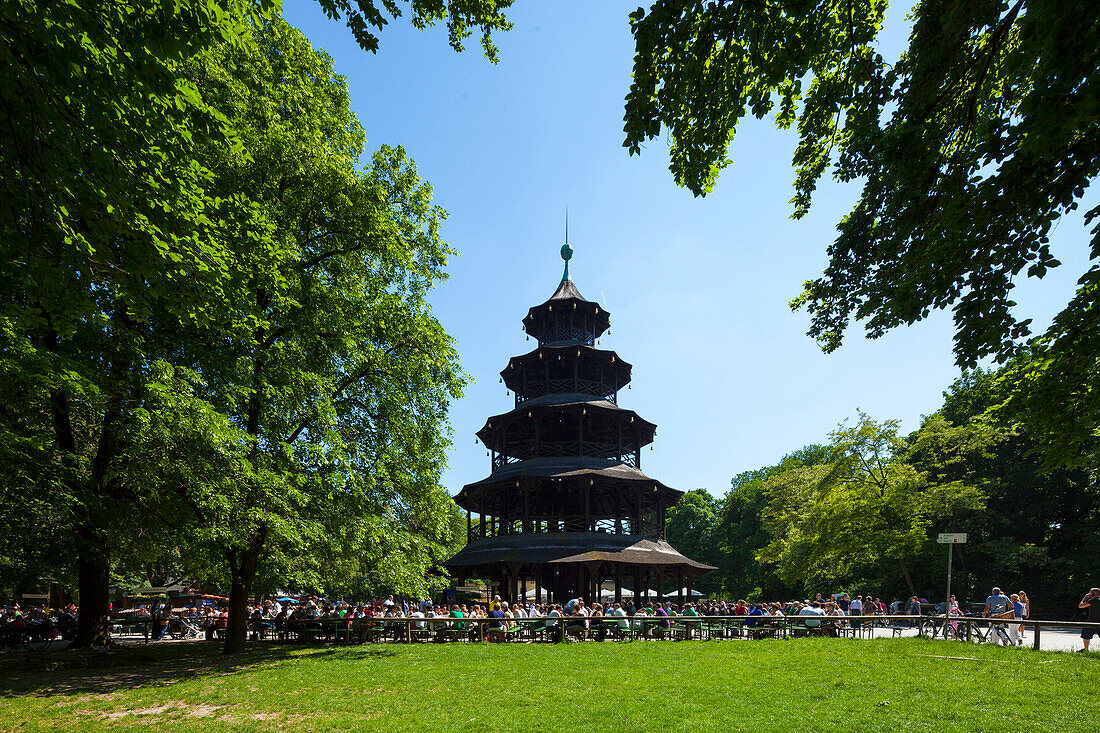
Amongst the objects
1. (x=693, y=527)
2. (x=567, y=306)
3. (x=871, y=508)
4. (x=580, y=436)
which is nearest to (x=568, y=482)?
(x=580, y=436)

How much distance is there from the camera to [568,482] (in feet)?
104

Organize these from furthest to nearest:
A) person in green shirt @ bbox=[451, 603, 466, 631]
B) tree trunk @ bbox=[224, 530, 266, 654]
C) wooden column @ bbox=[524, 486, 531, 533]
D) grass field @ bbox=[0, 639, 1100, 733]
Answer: wooden column @ bbox=[524, 486, 531, 533] → person in green shirt @ bbox=[451, 603, 466, 631] → tree trunk @ bbox=[224, 530, 266, 654] → grass field @ bbox=[0, 639, 1100, 733]

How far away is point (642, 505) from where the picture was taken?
3472cm

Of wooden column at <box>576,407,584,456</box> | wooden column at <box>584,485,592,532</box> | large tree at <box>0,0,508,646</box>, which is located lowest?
wooden column at <box>584,485,592,532</box>

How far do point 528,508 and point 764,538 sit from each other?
38.4 m

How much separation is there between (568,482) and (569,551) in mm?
4525

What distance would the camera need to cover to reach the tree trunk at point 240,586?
49.6 ft

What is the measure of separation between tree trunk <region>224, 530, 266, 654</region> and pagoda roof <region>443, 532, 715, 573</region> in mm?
13161

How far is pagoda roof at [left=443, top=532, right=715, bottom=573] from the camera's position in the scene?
89.9 feet

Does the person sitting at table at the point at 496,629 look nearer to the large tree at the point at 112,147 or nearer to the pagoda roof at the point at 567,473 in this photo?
the pagoda roof at the point at 567,473

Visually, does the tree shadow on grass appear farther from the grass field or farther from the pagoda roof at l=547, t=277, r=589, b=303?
the pagoda roof at l=547, t=277, r=589, b=303

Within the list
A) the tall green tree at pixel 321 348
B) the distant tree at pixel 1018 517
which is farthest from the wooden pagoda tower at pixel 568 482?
the distant tree at pixel 1018 517

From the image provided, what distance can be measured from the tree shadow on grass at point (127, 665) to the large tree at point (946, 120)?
521 inches

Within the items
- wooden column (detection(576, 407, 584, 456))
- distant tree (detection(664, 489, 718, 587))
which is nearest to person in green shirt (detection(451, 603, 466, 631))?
wooden column (detection(576, 407, 584, 456))
